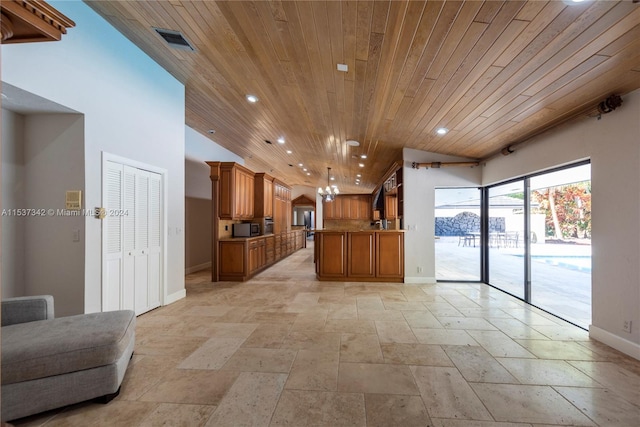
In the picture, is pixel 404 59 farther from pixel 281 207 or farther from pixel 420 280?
pixel 281 207

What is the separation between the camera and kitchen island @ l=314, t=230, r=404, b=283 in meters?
5.39

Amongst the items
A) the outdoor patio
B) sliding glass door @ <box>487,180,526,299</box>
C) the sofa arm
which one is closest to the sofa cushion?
the sofa arm

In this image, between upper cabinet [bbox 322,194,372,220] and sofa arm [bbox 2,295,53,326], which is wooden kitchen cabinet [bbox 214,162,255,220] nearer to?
sofa arm [bbox 2,295,53,326]

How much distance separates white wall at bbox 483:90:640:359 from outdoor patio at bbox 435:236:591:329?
469 mm

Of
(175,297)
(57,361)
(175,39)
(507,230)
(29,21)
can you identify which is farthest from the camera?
(507,230)

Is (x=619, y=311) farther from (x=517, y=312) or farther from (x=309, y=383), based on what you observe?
(x=309, y=383)

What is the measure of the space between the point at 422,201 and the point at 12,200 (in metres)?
5.51

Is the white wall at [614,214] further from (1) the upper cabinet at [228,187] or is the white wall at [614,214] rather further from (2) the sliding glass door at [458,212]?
(1) the upper cabinet at [228,187]

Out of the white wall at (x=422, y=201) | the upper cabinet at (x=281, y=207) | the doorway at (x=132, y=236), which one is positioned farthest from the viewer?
the upper cabinet at (x=281, y=207)

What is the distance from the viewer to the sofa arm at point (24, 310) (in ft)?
7.18

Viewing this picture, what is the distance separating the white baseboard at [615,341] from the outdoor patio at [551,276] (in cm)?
38

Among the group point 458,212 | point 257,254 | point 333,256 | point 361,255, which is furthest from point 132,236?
point 458,212

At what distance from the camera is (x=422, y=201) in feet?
17.4

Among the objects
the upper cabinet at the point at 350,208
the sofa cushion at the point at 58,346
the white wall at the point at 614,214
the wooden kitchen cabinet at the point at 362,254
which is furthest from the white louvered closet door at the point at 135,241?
the upper cabinet at the point at 350,208
